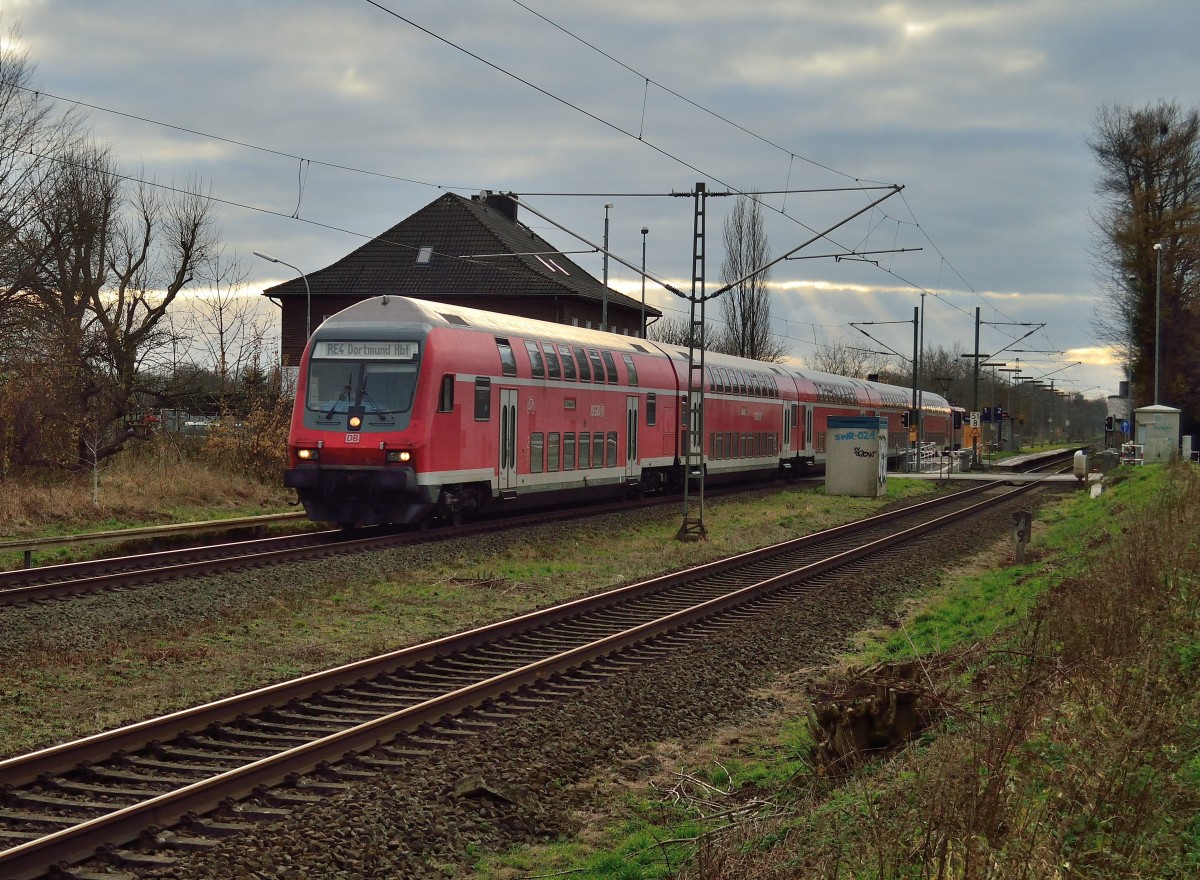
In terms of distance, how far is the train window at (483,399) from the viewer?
69.4 ft

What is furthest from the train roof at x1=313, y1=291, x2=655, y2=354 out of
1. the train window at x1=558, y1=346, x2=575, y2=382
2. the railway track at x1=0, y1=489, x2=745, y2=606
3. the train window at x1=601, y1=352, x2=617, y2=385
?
the train window at x1=601, y1=352, x2=617, y2=385

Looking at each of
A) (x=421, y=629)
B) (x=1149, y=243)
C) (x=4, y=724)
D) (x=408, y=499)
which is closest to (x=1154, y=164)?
(x=1149, y=243)

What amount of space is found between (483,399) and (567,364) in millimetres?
3943

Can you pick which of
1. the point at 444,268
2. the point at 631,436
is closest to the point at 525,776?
the point at 631,436

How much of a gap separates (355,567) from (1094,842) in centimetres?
1290

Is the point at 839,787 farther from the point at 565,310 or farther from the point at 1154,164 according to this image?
the point at 1154,164

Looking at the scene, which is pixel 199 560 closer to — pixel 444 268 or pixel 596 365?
pixel 596 365

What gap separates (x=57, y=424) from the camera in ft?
76.7

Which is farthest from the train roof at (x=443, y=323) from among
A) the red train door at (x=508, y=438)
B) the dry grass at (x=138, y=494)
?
the dry grass at (x=138, y=494)

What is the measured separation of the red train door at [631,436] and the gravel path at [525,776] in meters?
14.7

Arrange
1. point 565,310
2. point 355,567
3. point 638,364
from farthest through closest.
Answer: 1. point 565,310
2. point 638,364
3. point 355,567

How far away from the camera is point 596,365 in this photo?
26.4 metres

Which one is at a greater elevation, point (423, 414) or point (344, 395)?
point (344, 395)

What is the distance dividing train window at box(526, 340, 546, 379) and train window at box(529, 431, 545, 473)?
113 centimetres
